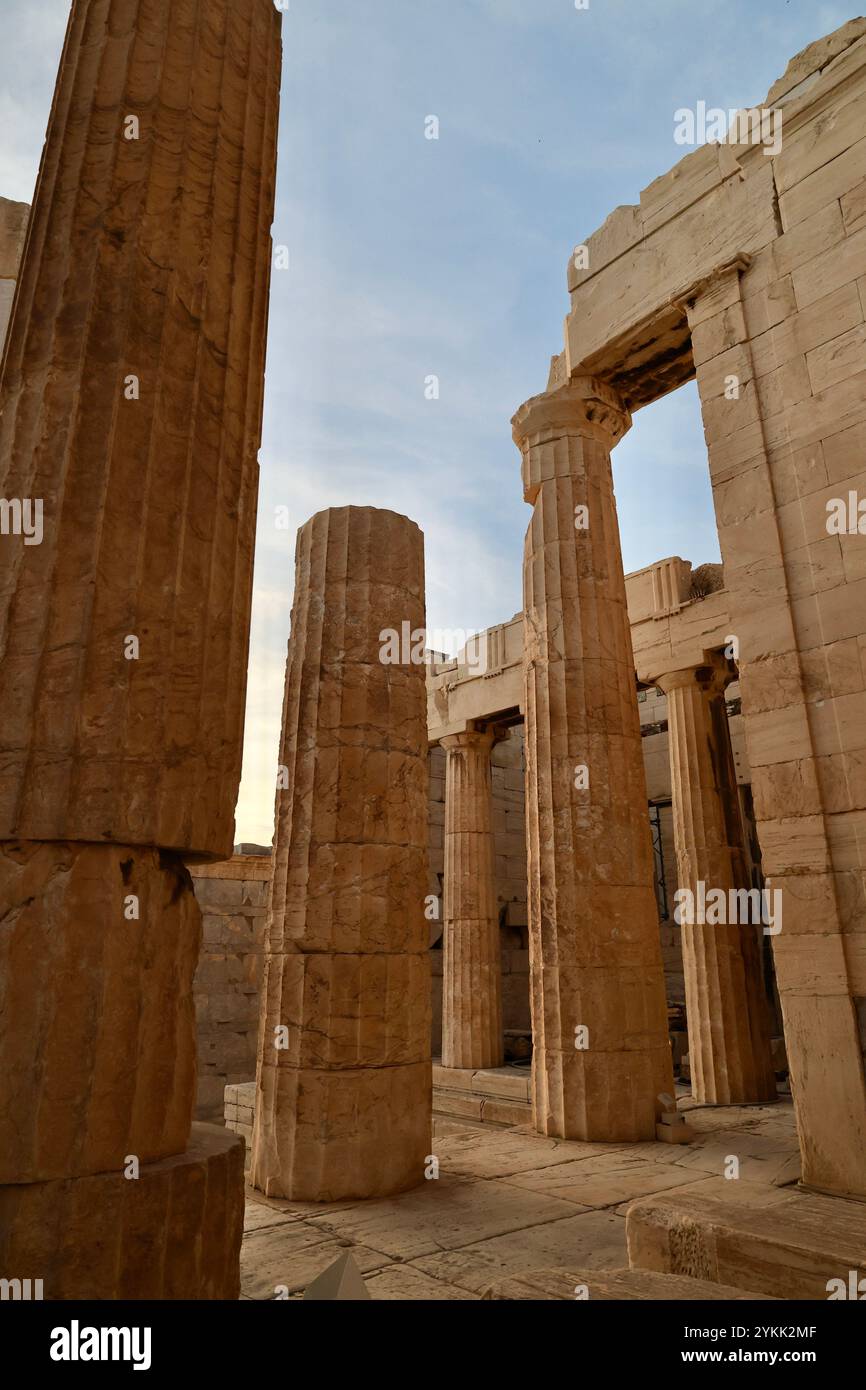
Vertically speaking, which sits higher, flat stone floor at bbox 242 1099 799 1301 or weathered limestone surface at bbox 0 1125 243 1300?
weathered limestone surface at bbox 0 1125 243 1300

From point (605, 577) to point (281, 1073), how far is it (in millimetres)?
7151

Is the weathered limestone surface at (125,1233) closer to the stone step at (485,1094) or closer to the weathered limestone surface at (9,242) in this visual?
the weathered limestone surface at (9,242)

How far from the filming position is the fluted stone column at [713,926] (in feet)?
41.8

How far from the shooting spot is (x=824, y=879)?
720cm

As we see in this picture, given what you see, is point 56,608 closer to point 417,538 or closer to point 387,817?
point 387,817

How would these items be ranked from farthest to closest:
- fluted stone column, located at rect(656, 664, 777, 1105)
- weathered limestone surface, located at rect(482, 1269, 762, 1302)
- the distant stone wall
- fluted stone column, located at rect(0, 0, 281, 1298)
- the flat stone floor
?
1. the distant stone wall
2. fluted stone column, located at rect(656, 664, 777, 1105)
3. the flat stone floor
4. weathered limestone surface, located at rect(482, 1269, 762, 1302)
5. fluted stone column, located at rect(0, 0, 281, 1298)

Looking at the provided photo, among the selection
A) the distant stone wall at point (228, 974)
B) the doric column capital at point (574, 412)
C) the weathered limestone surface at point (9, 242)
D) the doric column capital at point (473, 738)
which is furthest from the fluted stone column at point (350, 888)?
the doric column capital at point (473, 738)

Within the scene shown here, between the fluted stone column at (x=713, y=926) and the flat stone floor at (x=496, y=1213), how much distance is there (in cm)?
292

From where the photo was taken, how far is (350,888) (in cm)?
773

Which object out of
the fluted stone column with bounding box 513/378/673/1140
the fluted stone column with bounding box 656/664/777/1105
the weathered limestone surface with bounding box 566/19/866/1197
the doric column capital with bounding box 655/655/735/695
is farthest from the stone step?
the doric column capital with bounding box 655/655/735/695

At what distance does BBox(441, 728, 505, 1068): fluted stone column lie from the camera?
55.8ft

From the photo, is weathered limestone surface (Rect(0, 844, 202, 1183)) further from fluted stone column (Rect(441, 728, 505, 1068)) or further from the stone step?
fluted stone column (Rect(441, 728, 505, 1068))

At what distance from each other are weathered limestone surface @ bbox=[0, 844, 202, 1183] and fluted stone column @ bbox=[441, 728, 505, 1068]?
1491 cm

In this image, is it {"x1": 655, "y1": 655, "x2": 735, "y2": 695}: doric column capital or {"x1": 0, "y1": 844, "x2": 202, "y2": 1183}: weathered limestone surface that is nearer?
{"x1": 0, "y1": 844, "x2": 202, "y2": 1183}: weathered limestone surface
